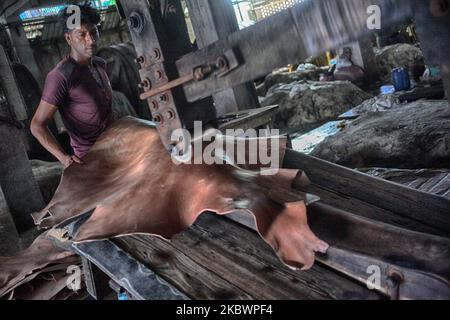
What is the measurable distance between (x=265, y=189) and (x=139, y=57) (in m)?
0.84

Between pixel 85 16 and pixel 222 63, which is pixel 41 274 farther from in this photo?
pixel 222 63

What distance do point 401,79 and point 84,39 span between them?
6.53 metres

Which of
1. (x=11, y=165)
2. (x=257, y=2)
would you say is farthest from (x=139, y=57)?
(x=257, y=2)

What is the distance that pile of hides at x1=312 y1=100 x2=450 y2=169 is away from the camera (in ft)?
13.5

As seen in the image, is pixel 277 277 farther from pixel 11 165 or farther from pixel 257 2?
pixel 257 2

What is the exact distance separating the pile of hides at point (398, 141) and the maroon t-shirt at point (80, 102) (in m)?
3.12

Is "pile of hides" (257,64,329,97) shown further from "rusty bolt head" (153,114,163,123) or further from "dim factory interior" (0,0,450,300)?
"rusty bolt head" (153,114,163,123)

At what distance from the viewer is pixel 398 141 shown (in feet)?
14.7

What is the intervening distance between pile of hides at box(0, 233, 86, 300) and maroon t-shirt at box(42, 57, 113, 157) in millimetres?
803

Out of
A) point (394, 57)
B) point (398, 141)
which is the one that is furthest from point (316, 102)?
point (394, 57)

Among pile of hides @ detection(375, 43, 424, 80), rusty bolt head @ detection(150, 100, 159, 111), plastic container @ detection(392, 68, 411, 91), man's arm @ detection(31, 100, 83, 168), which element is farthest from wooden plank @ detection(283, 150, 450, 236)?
pile of hides @ detection(375, 43, 424, 80)

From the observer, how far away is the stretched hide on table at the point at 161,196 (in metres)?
1.36

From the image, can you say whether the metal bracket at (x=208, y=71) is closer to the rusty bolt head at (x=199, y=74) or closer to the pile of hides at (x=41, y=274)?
the rusty bolt head at (x=199, y=74)

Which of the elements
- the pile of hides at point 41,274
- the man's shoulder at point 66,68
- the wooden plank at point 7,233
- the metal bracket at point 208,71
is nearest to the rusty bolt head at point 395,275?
the metal bracket at point 208,71
